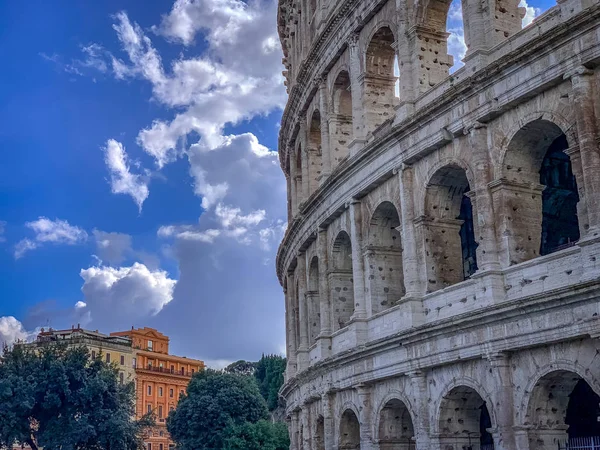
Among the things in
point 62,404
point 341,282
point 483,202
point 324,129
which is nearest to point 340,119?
point 324,129

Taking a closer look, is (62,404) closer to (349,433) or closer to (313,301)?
(313,301)

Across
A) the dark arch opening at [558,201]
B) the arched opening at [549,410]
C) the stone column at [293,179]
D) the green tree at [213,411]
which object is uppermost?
the stone column at [293,179]

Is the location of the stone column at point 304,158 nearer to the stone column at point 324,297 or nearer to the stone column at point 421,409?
the stone column at point 324,297

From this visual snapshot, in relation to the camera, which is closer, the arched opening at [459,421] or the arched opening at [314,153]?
the arched opening at [459,421]

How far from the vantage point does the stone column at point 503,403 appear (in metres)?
15.4

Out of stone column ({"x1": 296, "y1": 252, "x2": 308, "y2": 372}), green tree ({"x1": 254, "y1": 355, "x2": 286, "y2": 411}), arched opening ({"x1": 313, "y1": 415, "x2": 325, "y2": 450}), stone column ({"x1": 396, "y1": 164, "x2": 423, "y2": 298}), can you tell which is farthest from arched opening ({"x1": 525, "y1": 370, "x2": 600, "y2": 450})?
green tree ({"x1": 254, "y1": 355, "x2": 286, "y2": 411})

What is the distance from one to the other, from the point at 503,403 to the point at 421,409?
2.65 metres

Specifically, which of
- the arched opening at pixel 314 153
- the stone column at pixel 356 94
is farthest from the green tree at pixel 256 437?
the stone column at pixel 356 94

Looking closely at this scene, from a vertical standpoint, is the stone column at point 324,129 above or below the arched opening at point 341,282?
above

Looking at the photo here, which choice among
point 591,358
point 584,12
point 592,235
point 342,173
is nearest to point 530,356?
point 591,358

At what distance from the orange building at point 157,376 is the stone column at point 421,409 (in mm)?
50984

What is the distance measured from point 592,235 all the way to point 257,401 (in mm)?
35674

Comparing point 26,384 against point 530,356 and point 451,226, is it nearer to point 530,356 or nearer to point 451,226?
point 451,226

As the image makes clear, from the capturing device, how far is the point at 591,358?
46.1 feet
